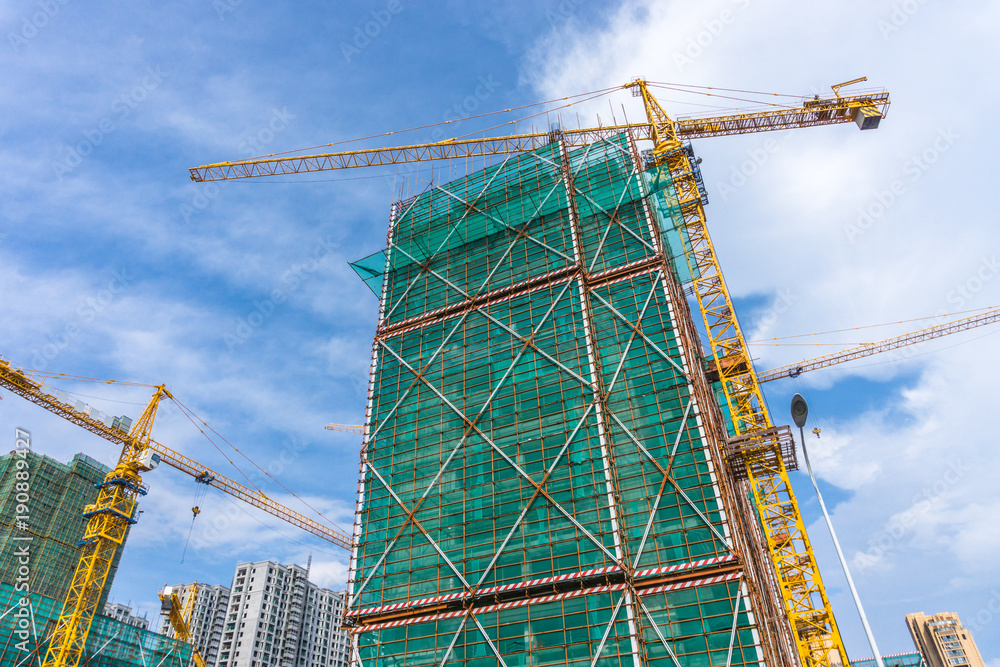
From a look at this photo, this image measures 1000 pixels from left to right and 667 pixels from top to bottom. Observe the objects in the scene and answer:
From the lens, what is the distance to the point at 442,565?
32.5 meters

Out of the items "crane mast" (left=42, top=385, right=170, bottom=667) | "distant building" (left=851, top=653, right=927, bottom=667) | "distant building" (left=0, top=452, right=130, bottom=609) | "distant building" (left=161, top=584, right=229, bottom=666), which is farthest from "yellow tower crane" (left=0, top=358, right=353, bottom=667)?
"distant building" (left=851, top=653, right=927, bottom=667)

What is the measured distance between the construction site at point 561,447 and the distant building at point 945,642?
320ft

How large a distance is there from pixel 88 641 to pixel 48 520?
35360mm

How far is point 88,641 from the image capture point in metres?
55.9

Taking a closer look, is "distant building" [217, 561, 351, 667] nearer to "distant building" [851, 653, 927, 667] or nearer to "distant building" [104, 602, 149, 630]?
"distant building" [104, 602, 149, 630]

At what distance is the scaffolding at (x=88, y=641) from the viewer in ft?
167

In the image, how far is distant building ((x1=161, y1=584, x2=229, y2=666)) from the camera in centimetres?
10288

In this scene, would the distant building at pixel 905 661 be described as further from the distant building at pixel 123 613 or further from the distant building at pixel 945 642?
the distant building at pixel 123 613

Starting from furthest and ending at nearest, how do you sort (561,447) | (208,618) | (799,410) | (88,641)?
(208,618), (88,641), (561,447), (799,410)

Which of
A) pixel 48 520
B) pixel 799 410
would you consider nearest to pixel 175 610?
pixel 48 520

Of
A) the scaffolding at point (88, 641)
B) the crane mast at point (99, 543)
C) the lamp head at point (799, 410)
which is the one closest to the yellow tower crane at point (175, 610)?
the scaffolding at point (88, 641)

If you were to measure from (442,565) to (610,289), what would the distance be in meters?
17.9

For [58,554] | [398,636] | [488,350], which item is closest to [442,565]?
[398,636]

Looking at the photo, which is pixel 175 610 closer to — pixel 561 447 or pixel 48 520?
pixel 48 520
